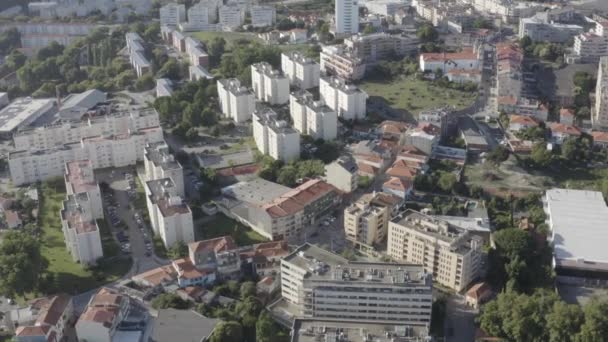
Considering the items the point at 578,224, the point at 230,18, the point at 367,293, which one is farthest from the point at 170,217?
the point at 230,18

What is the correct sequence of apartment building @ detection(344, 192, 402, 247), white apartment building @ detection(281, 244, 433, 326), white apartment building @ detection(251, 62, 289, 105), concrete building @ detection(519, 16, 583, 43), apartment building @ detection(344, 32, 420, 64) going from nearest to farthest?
1. white apartment building @ detection(281, 244, 433, 326)
2. apartment building @ detection(344, 192, 402, 247)
3. white apartment building @ detection(251, 62, 289, 105)
4. apartment building @ detection(344, 32, 420, 64)
5. concrete building @ detection(519, 16, 583, 43)

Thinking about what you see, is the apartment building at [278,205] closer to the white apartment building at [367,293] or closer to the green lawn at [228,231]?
the green lawn at [228,231]

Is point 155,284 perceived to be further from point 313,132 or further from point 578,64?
point 578,64

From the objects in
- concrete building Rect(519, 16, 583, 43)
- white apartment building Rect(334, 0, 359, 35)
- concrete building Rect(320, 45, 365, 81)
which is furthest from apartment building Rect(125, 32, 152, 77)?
concrete building Rect(519, 16, 583, 43)

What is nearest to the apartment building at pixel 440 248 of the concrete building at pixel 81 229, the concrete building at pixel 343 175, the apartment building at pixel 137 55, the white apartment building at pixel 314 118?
the concrete building at pixel 343 175

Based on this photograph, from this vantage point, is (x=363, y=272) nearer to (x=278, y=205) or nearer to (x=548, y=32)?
(x=278, y=205)

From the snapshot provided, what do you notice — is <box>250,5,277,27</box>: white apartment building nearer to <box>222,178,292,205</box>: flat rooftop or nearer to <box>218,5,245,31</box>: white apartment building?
<box>218,5,245,31</box>: white apartment building
